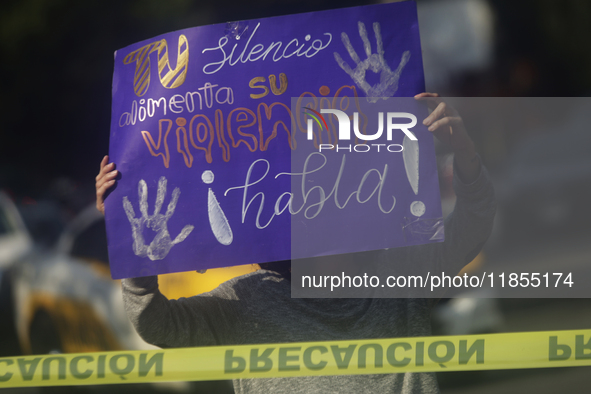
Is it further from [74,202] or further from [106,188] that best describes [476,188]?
[74,202]

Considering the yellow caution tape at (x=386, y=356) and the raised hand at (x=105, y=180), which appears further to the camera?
the raised hand at (x=105, y=180)

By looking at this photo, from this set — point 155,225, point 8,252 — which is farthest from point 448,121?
point 8,252

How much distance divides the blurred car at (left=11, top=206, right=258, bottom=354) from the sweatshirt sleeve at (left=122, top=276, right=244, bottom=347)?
102 centimetres

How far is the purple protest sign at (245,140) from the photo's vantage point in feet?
4.83

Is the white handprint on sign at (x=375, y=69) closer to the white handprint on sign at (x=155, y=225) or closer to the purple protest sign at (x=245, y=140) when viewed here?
the purple protest sign at (x=245, y=140)

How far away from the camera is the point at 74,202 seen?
238 centimetres

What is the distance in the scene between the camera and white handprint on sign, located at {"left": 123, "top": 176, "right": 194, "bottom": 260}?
1.50m

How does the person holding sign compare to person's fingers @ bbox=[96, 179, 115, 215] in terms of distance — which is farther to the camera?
person's fingers @ bbox=[96, 179, 115, 215]

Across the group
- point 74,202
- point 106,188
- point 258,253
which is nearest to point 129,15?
point 74,202

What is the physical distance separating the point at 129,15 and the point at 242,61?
3.63 ft

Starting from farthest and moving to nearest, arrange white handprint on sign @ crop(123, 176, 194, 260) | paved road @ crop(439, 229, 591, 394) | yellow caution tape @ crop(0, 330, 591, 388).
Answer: paved road @ crop(439, 229, 591, 394), white handprint on sign @ crop(123, 176, 194, 260), yellow caution tape @ crop(0, 330, 591, 388)

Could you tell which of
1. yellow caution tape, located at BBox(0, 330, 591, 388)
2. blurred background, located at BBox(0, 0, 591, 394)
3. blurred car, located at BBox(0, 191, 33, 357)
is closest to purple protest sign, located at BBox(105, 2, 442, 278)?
yellow caution tape, located at BBox(0, 330, 591, 388)

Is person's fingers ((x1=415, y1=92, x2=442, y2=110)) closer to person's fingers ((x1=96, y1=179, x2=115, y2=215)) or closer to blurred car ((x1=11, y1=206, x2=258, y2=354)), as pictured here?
person's fingers ((x1=96, y1=179, x2=115, y2=215))

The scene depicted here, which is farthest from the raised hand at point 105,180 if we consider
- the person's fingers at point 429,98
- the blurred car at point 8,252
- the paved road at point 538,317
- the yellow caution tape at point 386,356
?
the paved road at point 538,317
